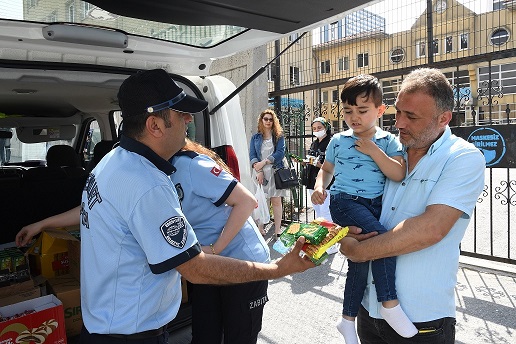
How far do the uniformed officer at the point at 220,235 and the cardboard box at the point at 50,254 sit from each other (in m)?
1.23

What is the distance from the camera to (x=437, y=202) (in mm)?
1570

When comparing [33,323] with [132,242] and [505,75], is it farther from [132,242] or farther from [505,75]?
[505,75]

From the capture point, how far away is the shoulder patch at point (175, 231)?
1.51 meters

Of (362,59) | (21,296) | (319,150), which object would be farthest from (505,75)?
(21,296)

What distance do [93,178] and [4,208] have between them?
86.2 inches

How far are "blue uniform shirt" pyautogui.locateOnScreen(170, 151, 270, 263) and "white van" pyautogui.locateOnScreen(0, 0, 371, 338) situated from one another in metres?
0.77

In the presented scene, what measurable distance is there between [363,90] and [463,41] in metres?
6.50

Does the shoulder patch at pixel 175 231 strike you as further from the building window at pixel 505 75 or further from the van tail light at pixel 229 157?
the building window at pixel 505 75

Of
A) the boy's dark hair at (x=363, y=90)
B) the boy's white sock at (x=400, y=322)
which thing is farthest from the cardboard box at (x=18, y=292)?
the boy's dark hair at (x=363, y=90)

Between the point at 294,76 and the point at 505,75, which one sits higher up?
the point at 294,76

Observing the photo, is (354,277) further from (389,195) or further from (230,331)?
(230,331)

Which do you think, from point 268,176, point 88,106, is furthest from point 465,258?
point 88,106

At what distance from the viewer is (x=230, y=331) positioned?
2244 millimetres

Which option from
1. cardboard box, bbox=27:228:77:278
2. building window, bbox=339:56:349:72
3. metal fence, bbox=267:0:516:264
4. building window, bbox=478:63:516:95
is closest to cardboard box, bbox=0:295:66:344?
cardboard box, bbox=27:228:77:278
